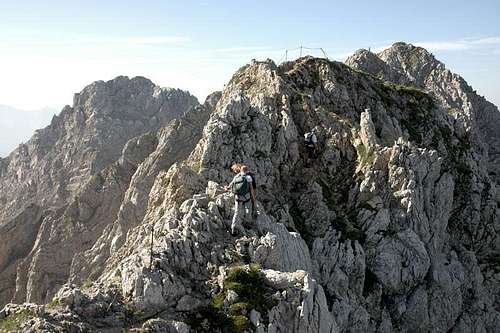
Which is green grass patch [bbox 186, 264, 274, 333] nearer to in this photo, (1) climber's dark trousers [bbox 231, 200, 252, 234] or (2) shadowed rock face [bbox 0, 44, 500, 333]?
(2) shadowed rock face [bbox 0, 44, 500, 333]

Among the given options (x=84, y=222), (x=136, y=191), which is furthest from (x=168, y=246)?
(x=84, y=222)

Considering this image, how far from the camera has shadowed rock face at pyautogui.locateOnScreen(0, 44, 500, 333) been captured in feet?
67.8

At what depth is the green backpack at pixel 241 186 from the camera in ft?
81.9

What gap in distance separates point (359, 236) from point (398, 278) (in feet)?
12.6

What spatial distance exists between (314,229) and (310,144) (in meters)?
7.67

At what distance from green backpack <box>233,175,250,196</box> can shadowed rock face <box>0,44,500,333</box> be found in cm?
191

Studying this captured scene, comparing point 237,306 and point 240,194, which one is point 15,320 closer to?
point 237,306

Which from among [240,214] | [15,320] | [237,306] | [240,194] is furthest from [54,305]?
[240,214]

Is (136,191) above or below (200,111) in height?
below

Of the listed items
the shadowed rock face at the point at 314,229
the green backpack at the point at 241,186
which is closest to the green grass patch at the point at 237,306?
the shadowed rock face at the point at 314,229

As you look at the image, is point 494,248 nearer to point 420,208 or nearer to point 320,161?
point 420,208

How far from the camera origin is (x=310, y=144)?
130 ft

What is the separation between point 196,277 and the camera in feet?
73.6

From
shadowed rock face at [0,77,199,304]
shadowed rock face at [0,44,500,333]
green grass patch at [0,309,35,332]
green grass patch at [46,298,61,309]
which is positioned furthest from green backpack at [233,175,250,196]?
shadowed rock face at [0,77,199,304]
